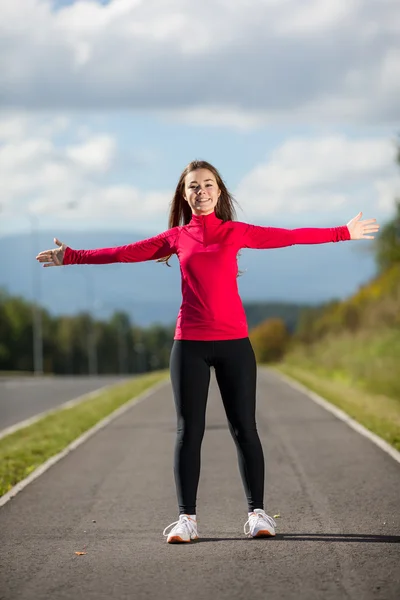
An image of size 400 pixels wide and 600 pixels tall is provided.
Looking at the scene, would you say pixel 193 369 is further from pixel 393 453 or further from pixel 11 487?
pixel 393 453

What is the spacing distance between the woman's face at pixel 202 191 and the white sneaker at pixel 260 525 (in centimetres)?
185

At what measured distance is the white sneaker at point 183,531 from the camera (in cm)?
678

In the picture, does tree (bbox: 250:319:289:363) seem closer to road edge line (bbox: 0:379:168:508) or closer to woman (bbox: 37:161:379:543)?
road edge line (bbox: 0:379:168:508)

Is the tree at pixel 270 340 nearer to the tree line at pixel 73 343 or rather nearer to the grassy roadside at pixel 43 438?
the tree line at pixel 73 343

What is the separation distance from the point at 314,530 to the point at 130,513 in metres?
1.62

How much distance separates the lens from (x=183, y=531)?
268 inches

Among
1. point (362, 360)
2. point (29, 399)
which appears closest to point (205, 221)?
point (29, 399)

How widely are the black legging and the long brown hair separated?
689 mm

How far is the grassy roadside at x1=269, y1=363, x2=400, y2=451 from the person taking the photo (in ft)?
47.7

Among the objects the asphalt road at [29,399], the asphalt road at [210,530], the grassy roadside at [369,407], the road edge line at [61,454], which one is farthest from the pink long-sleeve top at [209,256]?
the asphalt road at [29,399]

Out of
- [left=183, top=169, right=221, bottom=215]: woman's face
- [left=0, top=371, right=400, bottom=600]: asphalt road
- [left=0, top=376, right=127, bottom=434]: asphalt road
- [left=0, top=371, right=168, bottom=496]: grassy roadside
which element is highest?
[left=183, top=169, right=221, bottom=215]: woman's face

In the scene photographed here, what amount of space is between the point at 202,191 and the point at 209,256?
0.46 m

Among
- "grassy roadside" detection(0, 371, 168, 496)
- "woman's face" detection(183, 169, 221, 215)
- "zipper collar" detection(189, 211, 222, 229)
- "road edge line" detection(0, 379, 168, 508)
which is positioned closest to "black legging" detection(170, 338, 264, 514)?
"zipper collar" detection(189, 211, 222, 229)

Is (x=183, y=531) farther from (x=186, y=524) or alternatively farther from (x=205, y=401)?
(x=205, y=401)
